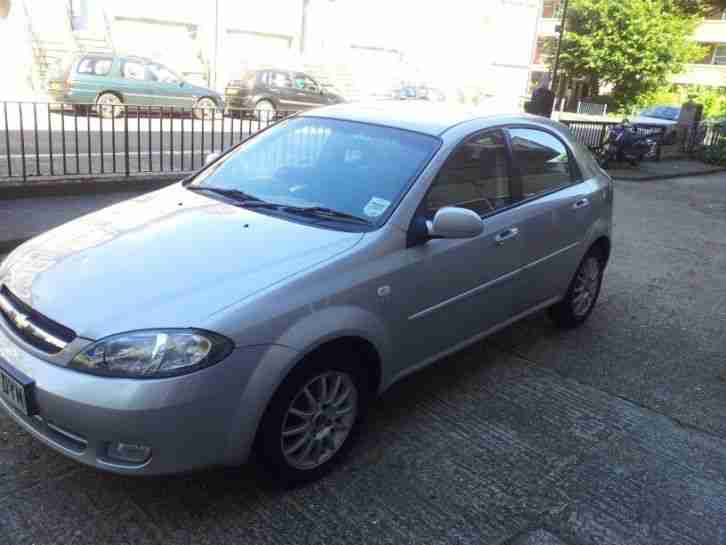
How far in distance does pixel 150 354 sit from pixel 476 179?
2.18m

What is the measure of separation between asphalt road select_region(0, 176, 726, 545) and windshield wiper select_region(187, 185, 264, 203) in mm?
1394

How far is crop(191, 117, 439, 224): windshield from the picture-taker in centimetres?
365

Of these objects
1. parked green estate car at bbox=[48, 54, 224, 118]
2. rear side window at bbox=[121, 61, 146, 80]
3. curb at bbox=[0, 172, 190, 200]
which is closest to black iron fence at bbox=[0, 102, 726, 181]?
curb at bbox=[0, 172, 190, 200]

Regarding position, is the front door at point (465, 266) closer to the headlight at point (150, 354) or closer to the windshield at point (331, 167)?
the windshield at point (331, 167)

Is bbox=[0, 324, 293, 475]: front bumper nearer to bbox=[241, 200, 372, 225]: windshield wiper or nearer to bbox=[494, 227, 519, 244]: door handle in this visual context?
bbox=[241, 200, 372, 225]: windshield wiper

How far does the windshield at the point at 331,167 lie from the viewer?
365 cm

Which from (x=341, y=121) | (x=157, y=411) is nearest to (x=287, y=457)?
(x=157, y=411)

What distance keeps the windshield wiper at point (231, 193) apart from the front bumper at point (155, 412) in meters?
1.26

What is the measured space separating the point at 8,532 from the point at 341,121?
2.72m

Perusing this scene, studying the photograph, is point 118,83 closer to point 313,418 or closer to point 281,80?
point 281,80

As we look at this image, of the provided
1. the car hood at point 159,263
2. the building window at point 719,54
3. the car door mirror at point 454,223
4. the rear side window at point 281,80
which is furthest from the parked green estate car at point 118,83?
the building window at point 719,54

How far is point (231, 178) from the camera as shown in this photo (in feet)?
13.6

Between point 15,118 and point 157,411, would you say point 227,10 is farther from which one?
point 157,411

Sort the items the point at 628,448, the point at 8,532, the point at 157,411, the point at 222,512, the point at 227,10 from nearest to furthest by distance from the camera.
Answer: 1. the point at 157,411
2. the point at 8,532
3. the point at 222,512
4. the point at 628,448
5. the point at 227,10
